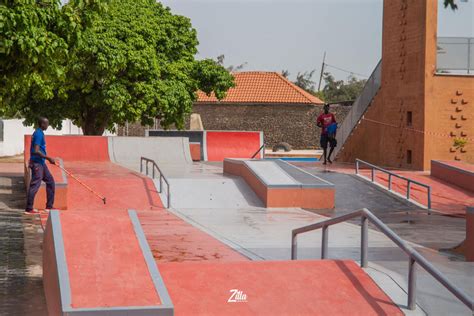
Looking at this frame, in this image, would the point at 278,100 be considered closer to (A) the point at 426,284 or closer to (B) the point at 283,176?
(B) the point at 283,176

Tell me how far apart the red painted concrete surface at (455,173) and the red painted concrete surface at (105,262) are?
1522 centimetres

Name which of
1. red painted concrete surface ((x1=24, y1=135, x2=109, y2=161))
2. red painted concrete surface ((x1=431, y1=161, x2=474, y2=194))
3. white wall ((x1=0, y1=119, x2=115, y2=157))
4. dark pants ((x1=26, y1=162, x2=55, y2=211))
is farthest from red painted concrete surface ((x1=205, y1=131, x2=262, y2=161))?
dark pants ((x1=26, y1=162, x2=55, y2=211))

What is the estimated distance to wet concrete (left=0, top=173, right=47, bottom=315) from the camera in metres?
8.32

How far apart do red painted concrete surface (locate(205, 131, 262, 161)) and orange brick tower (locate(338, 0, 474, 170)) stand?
21.8ft

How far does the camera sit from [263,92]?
226 feet

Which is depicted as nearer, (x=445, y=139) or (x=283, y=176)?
(x=283, y=176)

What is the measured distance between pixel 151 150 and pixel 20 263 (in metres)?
19.2

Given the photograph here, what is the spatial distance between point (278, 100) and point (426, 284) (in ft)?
195

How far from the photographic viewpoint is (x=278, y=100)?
6750 centimetres

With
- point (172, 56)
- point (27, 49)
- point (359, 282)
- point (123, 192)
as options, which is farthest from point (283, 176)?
point (172, 56)

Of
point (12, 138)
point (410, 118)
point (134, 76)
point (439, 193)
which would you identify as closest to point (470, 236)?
point (439, 193)

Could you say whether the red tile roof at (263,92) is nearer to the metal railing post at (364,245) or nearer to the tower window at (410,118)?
the tower window at (410,118)

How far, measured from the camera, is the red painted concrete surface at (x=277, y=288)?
304 inches

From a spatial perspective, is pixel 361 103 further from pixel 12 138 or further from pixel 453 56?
pixel 12 138
